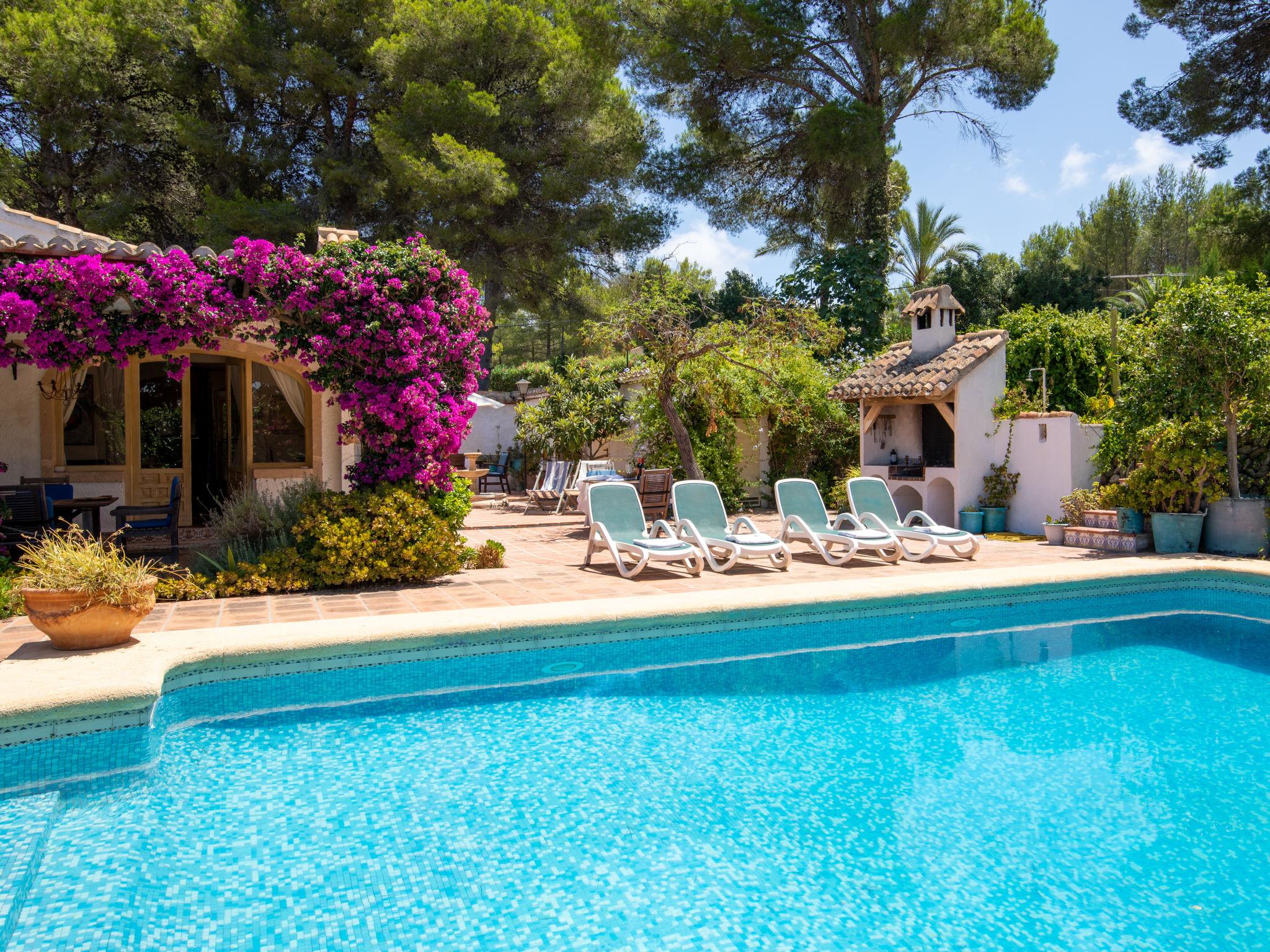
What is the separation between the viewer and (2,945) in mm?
3049

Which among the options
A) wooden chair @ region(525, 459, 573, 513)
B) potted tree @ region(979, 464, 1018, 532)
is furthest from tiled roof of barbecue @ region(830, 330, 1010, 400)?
wooden chair @ region(525, 459, 573, 513)

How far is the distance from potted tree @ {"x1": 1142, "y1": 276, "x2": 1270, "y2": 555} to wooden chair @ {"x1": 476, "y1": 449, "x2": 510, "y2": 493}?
13125 millimetres

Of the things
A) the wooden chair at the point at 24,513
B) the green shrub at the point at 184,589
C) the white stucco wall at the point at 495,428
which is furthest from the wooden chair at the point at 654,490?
the white stucco wall at the point at 495,428

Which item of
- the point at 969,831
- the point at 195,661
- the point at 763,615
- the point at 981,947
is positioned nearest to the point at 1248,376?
the point at 763,615

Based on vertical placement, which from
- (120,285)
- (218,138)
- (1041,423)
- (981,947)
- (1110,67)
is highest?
(1110,67)

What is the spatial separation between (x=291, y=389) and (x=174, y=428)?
1.67 meters

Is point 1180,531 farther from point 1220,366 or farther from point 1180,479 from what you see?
point 1220,366

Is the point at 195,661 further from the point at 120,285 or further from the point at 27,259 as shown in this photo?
the point at 27,259

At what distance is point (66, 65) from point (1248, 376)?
22.2 m

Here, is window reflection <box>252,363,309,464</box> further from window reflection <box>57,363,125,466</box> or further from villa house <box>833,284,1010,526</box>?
villa house <box>833,284,1010,526</box>

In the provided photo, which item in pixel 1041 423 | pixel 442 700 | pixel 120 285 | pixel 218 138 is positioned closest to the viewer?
pixel 442 700

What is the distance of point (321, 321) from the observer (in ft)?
25.8

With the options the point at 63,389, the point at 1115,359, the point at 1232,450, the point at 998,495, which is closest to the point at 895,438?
the point at 998,495

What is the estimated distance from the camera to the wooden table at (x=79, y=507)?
863 cm
